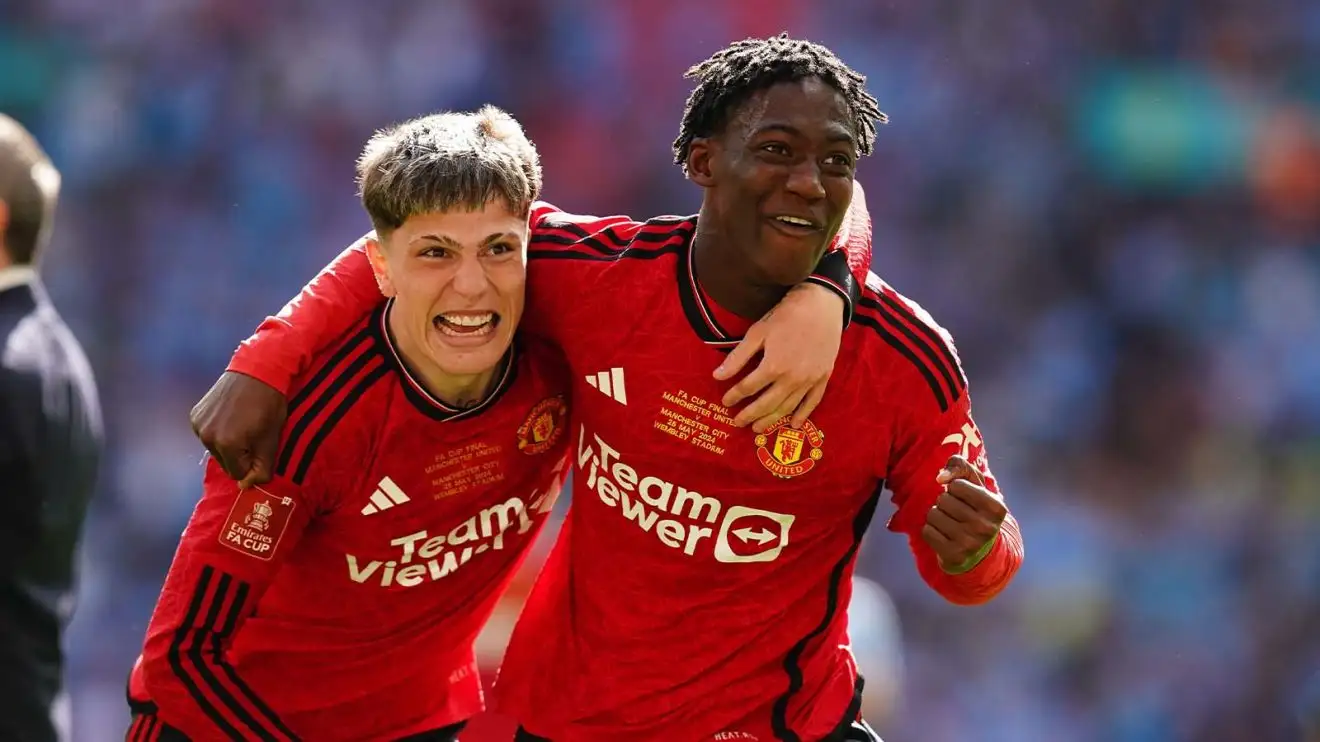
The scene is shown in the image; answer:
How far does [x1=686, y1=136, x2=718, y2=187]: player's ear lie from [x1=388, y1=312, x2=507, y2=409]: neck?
0.69 metres

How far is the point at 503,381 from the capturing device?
4.30 meters

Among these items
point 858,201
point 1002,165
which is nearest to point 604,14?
point 1002,165

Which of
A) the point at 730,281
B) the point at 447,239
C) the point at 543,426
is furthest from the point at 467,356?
the point at 730,281

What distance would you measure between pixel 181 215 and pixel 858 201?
25.3 feet

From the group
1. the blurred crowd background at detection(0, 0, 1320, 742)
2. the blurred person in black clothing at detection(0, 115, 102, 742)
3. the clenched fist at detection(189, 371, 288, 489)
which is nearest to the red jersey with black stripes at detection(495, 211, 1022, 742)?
the clenched fist at detection(189, 371, 288, 489)

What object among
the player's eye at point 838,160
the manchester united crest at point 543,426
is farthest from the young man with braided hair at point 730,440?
the manchester united crest at point 543,426

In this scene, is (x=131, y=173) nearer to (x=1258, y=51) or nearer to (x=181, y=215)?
(x=181, y=215)

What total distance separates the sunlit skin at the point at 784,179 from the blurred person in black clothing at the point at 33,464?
154 centimetres

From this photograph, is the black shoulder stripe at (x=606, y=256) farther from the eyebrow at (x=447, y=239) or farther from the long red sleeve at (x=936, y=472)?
the long red sleeve at (x=936, y=472)

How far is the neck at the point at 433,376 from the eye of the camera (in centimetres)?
418

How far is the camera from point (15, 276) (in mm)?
3945

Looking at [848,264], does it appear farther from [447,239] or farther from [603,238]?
[447,239]

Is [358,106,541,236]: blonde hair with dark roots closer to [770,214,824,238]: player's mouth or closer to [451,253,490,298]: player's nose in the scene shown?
[451,253,490,298]: player's nose

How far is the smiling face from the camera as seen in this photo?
3949 mm
